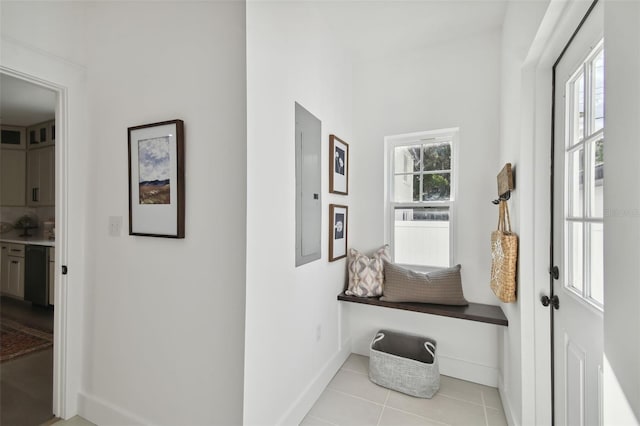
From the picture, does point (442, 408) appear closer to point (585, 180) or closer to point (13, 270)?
point (585, 180)

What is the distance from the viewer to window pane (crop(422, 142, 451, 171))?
247cm

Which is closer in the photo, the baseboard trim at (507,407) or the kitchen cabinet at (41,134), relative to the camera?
the baseboard trim at (507,407)

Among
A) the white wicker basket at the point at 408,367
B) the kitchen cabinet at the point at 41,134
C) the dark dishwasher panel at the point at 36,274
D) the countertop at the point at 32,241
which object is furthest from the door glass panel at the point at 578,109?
the kitchen cabinet at the point at 41,134

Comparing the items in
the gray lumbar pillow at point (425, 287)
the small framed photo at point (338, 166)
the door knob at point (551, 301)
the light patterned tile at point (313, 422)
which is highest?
the small framed photo at point (338, 166)

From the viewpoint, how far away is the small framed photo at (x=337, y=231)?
7.47 ft

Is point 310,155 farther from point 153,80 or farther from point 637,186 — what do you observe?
point 637,186

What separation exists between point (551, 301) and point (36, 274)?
5.37 meters

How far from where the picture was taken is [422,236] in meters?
2.55

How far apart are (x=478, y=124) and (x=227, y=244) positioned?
2115 millimetres

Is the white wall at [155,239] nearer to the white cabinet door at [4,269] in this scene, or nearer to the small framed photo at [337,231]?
the small framed photo at [337,231]

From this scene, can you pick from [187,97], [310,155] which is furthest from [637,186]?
[187,97]

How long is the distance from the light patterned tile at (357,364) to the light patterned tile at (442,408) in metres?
0.36

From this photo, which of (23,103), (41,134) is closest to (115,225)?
(23,103)

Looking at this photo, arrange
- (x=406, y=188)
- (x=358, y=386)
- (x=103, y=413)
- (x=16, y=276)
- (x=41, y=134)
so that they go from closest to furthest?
1. (x=103, y=413)
2. (x=358, y=386)
3. (x=406, y=188)
4. (x=16, y=276)
5. (x=41, y=134)
